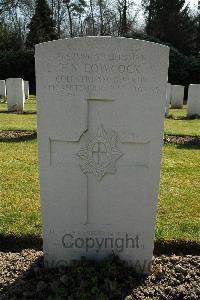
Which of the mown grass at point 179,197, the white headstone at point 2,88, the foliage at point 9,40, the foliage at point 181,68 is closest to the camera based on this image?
the mown grass at point 179,197

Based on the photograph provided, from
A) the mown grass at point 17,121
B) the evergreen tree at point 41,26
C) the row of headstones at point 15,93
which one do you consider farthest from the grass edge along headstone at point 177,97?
the evergreen tree at point 41,26

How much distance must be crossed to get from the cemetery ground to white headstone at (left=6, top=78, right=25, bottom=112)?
7.26 m

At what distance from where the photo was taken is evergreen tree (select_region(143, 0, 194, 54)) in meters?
31.8

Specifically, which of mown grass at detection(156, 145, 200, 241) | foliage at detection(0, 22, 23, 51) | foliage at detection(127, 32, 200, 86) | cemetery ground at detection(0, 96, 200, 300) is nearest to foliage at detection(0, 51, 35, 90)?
foliage at detection(0, 22, 23, 51)

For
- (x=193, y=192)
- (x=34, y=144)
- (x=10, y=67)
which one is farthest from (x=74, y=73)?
(x=10, y=67)

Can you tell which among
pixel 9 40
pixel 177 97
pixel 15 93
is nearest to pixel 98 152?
pixel 15 93

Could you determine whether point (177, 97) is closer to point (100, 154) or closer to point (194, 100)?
point (194, 100)

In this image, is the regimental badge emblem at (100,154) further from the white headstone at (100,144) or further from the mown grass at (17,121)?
the mown grass at (17,121)

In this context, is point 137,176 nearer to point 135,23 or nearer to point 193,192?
point 193,192

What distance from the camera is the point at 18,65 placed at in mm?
30219

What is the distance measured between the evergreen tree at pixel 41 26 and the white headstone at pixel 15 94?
713 inches

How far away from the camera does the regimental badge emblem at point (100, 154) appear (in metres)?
3.17

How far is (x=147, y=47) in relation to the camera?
2.99 metres

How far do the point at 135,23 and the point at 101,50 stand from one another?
37.4m
